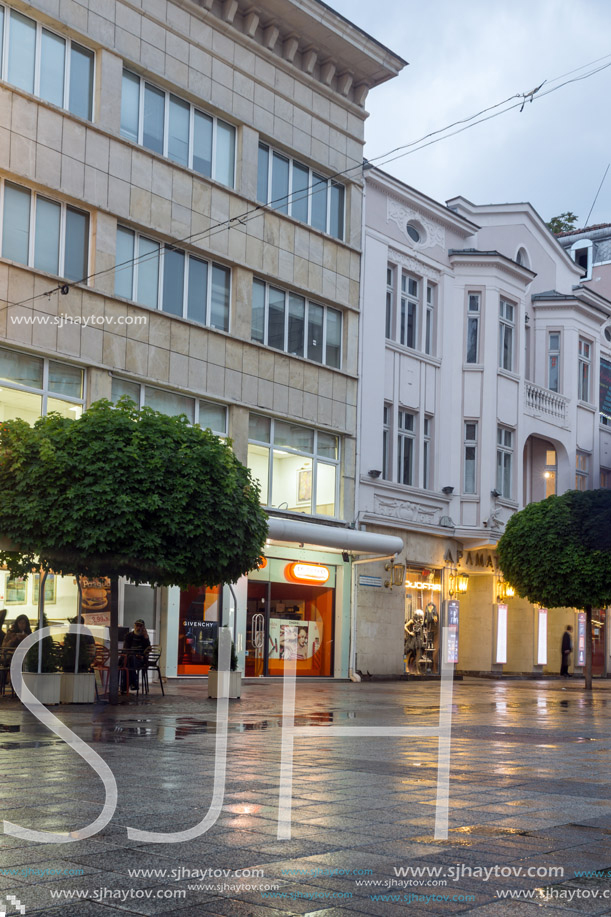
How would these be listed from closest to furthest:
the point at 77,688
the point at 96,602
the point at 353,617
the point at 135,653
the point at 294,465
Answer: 1. the point at 77,688
2. the point at 135,653
3. the point at 96,602
4. the point at 294,465
5. the point at 353,617

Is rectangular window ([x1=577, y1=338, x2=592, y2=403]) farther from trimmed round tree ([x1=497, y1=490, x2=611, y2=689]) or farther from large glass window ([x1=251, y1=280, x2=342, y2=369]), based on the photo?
trimmed round tree ([x1=497, y1=490, x2=611, y2=689])

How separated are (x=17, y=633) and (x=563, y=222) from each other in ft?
162

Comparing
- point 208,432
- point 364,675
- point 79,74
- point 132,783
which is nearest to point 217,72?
point 79,74

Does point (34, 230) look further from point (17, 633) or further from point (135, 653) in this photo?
point (135, 653)

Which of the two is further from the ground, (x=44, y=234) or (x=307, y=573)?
(x=44, y=234)

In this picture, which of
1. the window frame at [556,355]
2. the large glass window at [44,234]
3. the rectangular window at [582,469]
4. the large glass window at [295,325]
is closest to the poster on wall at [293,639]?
the large glass window at [295,325]

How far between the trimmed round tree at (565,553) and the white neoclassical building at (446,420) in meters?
5.19

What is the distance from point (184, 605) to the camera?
26922 mm

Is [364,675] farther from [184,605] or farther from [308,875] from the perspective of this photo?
[308,875]

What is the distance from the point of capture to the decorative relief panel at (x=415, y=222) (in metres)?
34.2

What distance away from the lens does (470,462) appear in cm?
3638

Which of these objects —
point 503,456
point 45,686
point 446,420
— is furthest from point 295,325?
point 45,686

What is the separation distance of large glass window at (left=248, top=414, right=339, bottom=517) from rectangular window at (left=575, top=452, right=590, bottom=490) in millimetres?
15394

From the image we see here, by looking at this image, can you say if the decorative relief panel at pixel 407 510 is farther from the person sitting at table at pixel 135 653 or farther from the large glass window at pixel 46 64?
the large glass window at pixel 46 64
